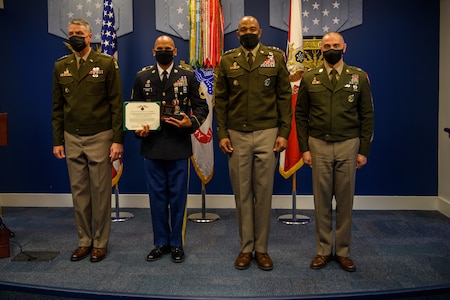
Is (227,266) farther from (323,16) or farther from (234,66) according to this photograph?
(323,16)

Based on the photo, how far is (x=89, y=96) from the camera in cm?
328

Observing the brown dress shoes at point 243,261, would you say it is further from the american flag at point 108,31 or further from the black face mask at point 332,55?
the american flag at point 108,31

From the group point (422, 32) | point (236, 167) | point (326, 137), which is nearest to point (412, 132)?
point (422, 32)

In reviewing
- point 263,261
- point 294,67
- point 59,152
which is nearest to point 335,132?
point 263,261

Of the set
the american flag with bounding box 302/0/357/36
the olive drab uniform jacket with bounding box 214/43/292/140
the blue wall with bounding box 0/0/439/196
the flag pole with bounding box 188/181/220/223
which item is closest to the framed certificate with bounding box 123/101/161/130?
the olive drab uniform jacket with bounding box 214/43/292/140

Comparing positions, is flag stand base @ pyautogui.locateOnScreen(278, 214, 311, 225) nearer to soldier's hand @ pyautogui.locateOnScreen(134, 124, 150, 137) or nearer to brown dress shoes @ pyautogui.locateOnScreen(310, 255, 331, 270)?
brown dress shoes @ pyautogui.locateOnScreen(310, 255, 331, 270)

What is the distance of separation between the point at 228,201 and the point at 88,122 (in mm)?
2232

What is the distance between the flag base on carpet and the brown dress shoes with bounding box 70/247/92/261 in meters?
0.18

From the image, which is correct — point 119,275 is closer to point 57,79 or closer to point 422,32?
point 57,79

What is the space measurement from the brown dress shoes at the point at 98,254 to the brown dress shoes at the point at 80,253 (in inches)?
2.8

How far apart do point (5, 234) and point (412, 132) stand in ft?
12.7

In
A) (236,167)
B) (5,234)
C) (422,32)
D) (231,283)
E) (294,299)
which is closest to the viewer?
(294,299)

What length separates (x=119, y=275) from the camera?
10.3 ft

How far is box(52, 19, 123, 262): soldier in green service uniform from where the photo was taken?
328 centimetres
